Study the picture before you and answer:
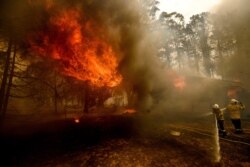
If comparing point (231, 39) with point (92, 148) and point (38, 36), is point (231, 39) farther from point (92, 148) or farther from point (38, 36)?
point (92, 148)

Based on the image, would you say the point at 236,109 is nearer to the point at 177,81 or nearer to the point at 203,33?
the point at 177,81

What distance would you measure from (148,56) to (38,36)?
1193 cm

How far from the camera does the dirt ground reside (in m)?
8.38

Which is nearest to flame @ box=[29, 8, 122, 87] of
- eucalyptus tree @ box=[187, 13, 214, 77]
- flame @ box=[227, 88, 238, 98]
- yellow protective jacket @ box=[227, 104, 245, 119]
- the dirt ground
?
the dirt ground

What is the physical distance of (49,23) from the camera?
19.3m

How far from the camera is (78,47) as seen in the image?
2002cm

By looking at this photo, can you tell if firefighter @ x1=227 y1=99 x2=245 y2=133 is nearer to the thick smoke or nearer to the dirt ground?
the dirt ground

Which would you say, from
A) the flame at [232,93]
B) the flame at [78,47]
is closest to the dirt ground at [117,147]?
the flame at [78,47]

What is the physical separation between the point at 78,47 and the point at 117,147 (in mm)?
12743

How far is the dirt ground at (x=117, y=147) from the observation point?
838 cm

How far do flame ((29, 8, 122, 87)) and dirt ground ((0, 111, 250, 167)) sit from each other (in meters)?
6.99

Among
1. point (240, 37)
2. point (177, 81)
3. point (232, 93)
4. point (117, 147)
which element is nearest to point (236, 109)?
point (117, 147)

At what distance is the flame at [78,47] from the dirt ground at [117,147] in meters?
6.99

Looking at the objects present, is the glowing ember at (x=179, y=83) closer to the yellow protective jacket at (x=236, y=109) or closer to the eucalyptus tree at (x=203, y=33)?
the yellow protective jacket at (x=236, y=109)
